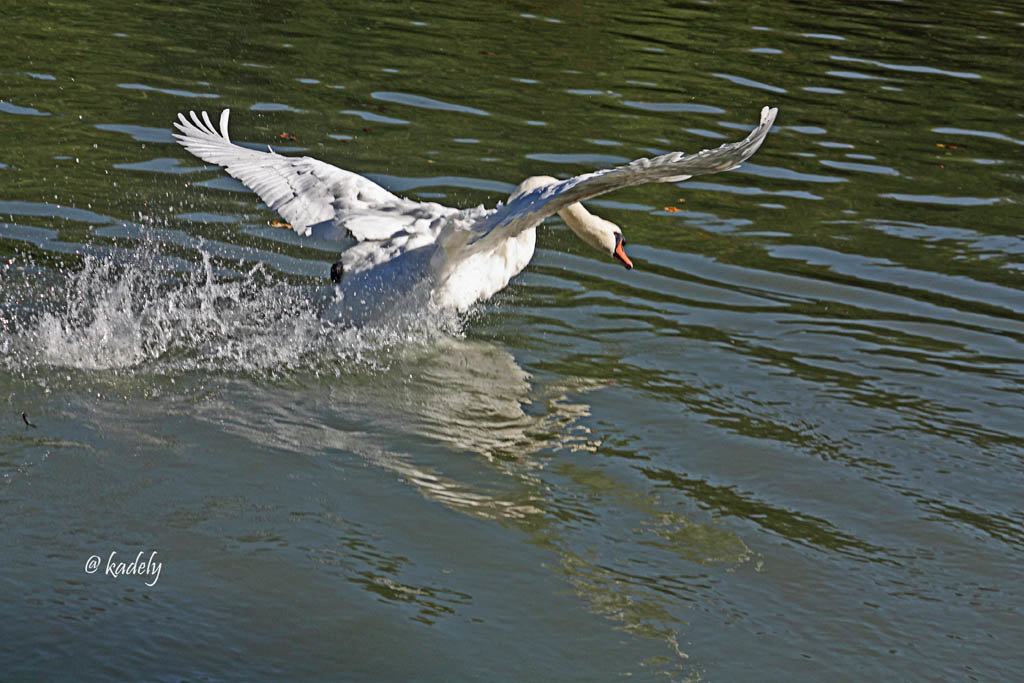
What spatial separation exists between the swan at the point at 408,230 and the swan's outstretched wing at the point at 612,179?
0.04ft

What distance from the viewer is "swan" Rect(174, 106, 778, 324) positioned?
7.12 meters

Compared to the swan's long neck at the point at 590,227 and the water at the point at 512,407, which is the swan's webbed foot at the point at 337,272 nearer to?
the water at the point at 512,407

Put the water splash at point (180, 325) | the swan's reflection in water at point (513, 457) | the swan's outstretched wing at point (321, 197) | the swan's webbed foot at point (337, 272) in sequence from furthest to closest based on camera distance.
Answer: the swan's outstretched wing at point (321, 197) → the swan's webbed foot at point (337, 272) → the water splash at point (180, 325) → the swan's reflection in water at point (513, 457)

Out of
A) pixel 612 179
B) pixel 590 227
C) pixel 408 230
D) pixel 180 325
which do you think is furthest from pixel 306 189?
pixel 612 179

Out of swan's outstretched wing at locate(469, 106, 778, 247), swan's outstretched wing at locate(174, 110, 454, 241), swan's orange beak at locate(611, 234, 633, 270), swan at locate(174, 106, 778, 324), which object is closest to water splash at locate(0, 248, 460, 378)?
swan at locate(174, 106, 778, 324)

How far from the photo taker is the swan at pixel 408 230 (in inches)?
281

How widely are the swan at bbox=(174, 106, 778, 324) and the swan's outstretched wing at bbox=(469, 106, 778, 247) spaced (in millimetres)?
12

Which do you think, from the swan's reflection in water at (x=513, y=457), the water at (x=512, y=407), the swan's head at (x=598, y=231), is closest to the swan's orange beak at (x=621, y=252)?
the swan's head at (x=598, y=231)

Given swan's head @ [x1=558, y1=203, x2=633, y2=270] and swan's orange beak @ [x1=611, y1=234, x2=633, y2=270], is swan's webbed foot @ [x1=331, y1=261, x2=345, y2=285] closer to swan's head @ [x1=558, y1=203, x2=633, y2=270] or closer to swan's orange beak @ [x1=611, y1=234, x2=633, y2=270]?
swan's head @ [x1=558, y1=203, x2=633, y2=270]

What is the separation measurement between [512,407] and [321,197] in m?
2.42

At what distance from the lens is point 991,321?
855cm

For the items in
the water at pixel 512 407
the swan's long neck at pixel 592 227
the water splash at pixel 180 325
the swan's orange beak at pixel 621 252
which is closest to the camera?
the water at pixel 512 407

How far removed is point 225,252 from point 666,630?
17.1 feet

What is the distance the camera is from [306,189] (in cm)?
869
